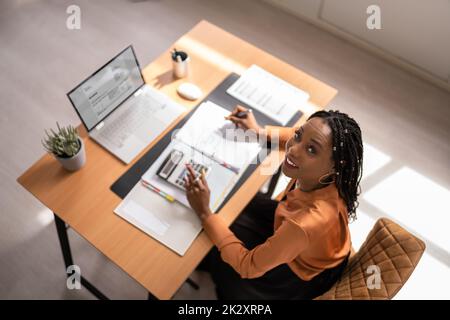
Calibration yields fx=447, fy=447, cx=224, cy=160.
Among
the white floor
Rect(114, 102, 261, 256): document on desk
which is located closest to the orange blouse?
Rect(114, 102, 261, 256): document on desk

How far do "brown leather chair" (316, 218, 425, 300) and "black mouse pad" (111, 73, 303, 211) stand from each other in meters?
0.53

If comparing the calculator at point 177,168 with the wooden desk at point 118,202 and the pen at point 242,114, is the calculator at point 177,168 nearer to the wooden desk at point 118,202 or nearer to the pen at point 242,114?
the wooden desk at point 118,202

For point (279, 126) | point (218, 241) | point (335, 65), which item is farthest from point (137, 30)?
point (218, 241)

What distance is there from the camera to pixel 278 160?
6.16 feet

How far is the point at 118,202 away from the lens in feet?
5.60

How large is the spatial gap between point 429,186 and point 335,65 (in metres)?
1.09

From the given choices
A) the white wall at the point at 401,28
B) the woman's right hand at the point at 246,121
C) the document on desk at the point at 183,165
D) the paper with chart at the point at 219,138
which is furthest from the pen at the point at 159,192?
the white wall at the point at 401,28

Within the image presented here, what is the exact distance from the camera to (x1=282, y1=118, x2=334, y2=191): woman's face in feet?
4.86

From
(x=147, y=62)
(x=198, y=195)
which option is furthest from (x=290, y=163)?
(x=147, y=62)

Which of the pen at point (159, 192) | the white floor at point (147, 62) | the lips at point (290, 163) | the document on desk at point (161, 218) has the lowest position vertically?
the white floor at point (147, 62)

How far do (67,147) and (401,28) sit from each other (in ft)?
7.98

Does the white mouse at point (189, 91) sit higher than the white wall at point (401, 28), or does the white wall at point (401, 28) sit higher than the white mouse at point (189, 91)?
the white mouse at point (189, 91)

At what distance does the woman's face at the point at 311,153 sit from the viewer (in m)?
1.48

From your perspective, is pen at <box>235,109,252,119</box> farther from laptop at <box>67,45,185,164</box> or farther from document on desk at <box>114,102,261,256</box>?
laptop at <box>67,45,185,164</box>
